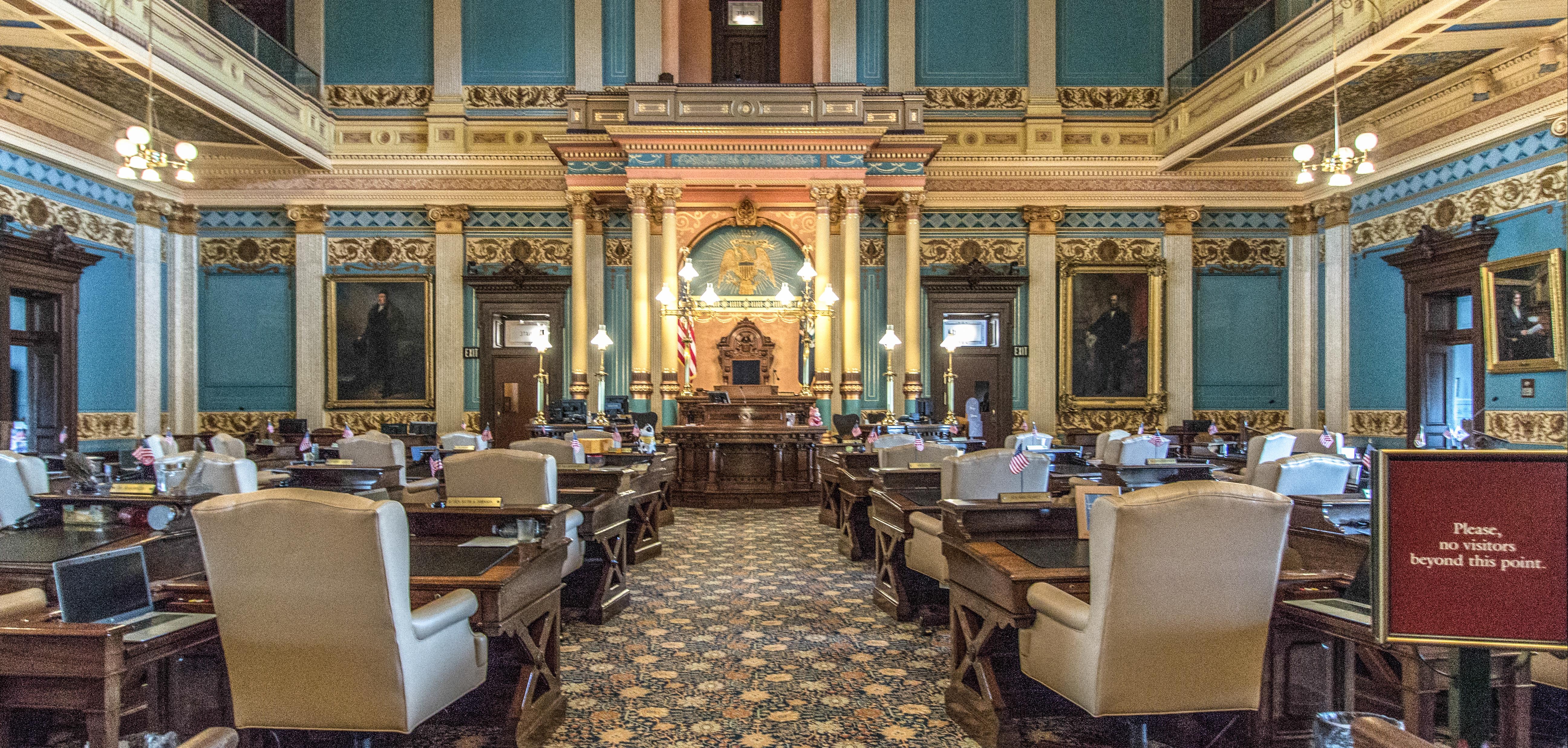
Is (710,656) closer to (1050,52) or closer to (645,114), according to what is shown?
(645,114)

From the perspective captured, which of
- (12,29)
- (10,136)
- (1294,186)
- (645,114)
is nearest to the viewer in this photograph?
(12,29)

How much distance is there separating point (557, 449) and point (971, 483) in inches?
131

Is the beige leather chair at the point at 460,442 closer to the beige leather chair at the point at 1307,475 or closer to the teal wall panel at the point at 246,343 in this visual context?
the teal wall panel at the point at 246,343

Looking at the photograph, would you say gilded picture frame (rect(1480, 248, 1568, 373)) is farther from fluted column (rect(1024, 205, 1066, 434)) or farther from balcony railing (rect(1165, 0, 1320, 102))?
fluted column (rect(1024, 205, 1066, 434))

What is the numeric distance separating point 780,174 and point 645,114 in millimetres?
2220

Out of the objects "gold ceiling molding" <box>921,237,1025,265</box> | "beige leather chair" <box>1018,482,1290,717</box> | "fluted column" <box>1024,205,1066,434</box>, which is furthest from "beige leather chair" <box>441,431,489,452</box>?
"fluted column" <box>1024,205,1066,434</box>

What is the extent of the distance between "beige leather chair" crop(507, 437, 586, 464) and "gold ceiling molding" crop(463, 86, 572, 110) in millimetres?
9085

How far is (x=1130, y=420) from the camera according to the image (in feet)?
45.6

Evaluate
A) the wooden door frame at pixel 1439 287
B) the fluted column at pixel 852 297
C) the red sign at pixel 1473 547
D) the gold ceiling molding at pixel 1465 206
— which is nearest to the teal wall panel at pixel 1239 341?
the gold ceiling molding at pixel 1465 206

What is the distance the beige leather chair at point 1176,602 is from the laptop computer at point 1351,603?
0.20 m

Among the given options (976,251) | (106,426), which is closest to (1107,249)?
(976,251)

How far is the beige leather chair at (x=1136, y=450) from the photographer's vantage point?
7.43 meters

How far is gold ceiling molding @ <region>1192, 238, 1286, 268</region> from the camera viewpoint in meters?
13.7

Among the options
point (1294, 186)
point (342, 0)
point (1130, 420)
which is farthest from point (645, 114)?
point (1294, 186)
